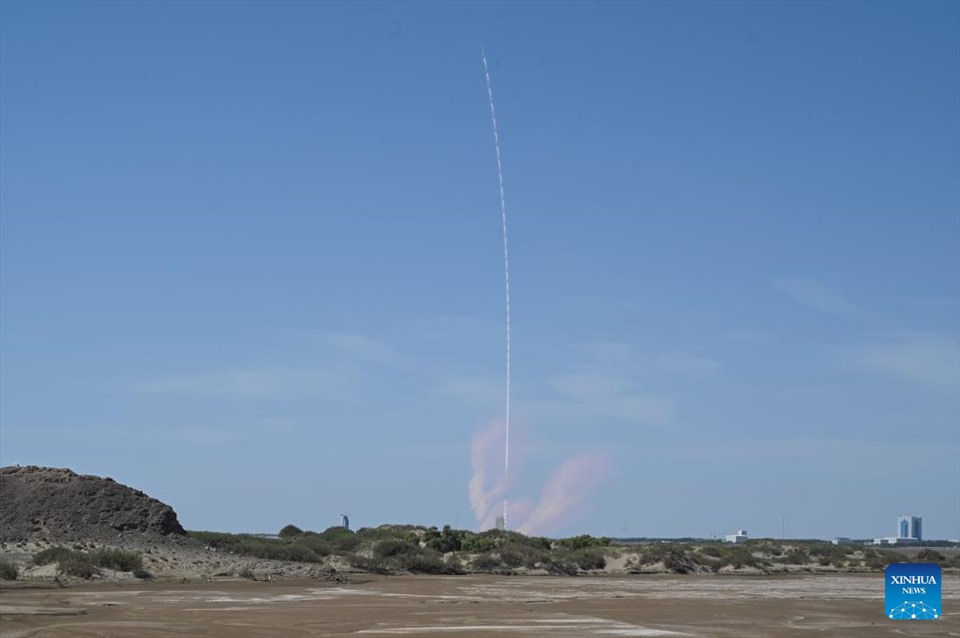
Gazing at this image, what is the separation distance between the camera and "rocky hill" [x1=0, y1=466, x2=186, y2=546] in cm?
5619

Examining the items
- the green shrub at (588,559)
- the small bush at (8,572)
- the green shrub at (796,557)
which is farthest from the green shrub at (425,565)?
the green shrub at (796,557)

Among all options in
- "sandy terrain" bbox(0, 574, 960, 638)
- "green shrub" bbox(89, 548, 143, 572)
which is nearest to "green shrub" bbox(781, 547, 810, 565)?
"sandy terrain" bbox(0, 574, 960, 638)

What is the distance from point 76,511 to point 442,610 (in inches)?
1160

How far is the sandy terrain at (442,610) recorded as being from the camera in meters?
29.6

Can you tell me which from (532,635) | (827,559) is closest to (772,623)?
(532,635)

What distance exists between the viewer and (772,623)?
3481 cm

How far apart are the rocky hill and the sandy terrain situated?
1221 centimetres

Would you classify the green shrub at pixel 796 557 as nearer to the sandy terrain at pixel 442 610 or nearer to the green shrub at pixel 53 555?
the sandy terrain at pixel 442 610

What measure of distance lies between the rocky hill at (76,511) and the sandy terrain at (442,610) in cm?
1221

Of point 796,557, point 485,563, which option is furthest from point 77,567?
point 796,557

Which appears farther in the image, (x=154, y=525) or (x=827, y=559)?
(x=827, y=559)

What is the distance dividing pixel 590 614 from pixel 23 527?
31.4 meters

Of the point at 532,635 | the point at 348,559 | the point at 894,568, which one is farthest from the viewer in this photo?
the point at 348,559

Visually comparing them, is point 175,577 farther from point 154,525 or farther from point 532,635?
point 532,635
